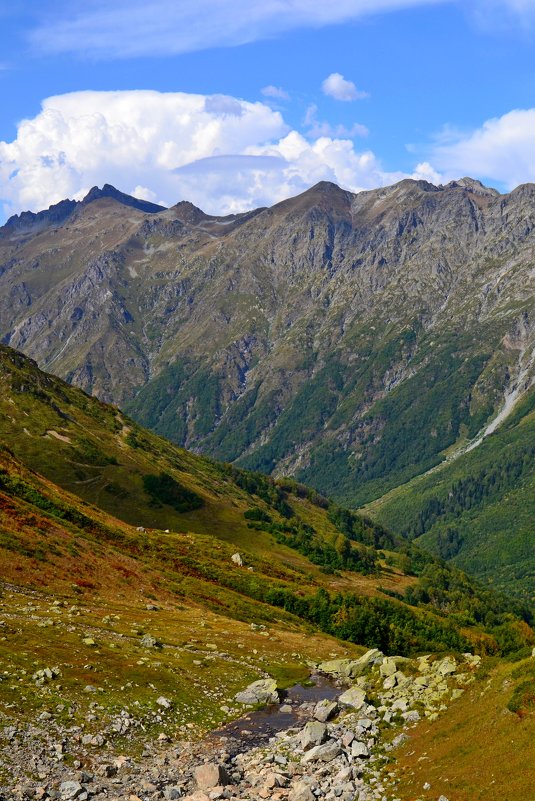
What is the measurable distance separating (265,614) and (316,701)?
161 feet

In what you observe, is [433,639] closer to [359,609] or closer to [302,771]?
[359,609]

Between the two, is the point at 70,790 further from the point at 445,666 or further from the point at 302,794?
the point at 445,666

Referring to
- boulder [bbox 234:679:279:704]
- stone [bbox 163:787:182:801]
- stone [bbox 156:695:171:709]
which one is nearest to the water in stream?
boulder [bbox 234:679:279:704]

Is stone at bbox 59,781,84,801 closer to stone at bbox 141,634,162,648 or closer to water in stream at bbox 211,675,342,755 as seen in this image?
water in stream at bbox 211,675,342,755

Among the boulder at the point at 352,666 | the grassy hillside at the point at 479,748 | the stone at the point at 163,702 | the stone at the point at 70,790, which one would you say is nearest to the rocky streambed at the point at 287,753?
the stone at the point at 70,790

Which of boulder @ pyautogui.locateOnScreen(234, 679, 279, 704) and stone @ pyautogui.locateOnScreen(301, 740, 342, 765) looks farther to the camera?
boulder @ pyautogui.locateOnScreen(234, 679, 279, 704)

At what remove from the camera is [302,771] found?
4859 centimetres

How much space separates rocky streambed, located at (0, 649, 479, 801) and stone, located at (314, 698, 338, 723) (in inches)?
3.3

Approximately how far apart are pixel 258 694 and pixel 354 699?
8.80m

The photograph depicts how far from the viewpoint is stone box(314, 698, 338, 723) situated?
60625mm

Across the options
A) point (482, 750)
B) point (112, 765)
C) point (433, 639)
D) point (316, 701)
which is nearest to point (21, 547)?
point (316, 701)

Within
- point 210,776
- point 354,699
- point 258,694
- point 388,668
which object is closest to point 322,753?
point 210,776

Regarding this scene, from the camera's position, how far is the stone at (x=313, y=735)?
53094 millimetres

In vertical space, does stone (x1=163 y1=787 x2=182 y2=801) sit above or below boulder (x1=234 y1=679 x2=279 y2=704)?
below
